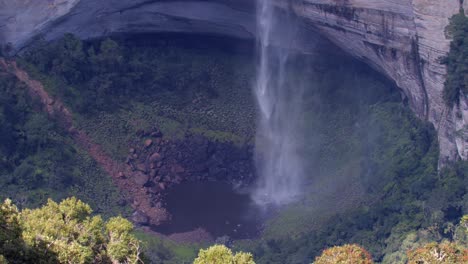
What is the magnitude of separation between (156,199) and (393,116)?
10977mm

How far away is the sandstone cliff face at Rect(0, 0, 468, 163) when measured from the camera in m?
26.3

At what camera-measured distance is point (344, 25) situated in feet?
97.5

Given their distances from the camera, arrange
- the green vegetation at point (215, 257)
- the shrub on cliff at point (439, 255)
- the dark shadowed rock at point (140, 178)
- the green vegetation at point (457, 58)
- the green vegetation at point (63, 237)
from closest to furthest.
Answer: the green vegetation at point (63, 237)
the green vegetation at point (215, 257)
the shrub on cliff at point (439, 255)
the green vegetation at point (457, 58)
the dark shadowed rock at point (140, 178)

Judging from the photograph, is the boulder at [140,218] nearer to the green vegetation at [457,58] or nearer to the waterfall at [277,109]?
the waterfall at [277,109]

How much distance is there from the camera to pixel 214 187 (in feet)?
98.9

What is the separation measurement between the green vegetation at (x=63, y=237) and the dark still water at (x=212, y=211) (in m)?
12.1

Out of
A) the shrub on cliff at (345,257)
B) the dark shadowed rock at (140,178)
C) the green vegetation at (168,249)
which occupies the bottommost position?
the green vegetation at (168,249)

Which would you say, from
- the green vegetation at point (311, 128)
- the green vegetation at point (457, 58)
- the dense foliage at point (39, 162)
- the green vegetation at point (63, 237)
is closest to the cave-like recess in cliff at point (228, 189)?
the green vegetation at point (311, 128)

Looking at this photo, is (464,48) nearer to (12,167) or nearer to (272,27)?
(272,27)

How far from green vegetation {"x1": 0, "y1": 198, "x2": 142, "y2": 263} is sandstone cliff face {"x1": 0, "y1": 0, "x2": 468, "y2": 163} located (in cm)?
1517

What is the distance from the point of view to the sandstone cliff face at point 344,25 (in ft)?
86.2

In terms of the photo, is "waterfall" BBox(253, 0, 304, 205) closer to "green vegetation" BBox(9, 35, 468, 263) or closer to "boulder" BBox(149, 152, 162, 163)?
"green vegetation" BBox(9, 35, 468, 263)

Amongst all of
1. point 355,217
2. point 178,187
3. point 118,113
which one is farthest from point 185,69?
point 355,217

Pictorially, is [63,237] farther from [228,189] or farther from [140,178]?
[228,189]
